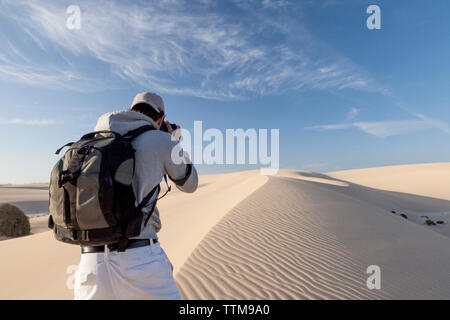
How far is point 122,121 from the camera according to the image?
1781 millimetres

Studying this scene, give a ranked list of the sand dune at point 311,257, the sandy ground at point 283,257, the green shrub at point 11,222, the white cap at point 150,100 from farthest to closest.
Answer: the green shrub at point 11,222 < the sandy ground at point 283,257 < the sand dune at point 311,257 < the white cap at point 150,100

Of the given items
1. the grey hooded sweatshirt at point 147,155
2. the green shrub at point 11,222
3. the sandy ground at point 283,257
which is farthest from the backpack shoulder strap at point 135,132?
the green shrub at point 11,222

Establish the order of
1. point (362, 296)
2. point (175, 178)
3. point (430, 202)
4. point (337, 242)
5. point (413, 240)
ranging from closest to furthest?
point (175, 178), point (362, 296), point (337, 242), point (413, 240), point (430, 202)

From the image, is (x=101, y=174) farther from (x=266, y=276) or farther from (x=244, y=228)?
(x=244, y=228)

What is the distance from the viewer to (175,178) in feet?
6.04

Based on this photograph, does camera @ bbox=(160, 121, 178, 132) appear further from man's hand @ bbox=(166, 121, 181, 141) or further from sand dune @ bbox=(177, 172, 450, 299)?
sand dune @ bbox=(177, 172, 450, 299)

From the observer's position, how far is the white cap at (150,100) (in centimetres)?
191

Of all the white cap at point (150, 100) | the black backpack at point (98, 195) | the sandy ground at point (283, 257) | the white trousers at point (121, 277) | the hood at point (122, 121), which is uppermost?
the white cap at point (150, 100)

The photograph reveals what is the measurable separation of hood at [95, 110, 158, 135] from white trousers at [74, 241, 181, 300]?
2.36 feet

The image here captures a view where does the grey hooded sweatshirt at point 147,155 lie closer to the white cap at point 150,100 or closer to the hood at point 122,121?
the hood at point 122,121
